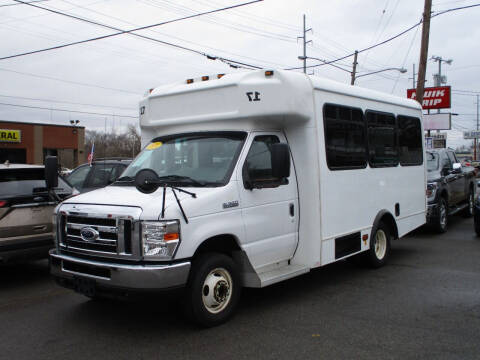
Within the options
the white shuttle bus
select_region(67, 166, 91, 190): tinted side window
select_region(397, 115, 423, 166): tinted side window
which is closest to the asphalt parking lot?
the white shuttle bus

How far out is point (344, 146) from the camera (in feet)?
22.1

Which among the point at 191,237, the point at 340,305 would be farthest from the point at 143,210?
the point at 340,305

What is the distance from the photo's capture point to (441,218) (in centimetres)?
1123

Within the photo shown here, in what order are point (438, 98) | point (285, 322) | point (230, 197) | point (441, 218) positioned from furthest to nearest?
point (438, 98) → point (441, 218) → point (285, 322) → point (230, 197)

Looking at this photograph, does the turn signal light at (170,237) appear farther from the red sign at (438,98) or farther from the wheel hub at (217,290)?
the red sign at (438,98)

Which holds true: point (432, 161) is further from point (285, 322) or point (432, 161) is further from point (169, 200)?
point (169, 200)

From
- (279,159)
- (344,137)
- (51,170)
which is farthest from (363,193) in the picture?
(51,170)

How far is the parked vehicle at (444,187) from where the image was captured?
1105cm

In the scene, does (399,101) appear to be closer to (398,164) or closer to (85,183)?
(398,164)

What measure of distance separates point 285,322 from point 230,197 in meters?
1.51

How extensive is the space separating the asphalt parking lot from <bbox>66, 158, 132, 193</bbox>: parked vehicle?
11.6 feet

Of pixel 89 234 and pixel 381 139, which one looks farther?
pixel 381 139

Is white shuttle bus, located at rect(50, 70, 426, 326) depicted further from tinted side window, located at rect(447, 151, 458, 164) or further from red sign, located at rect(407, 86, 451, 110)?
red sign, located at rect(407, 86, 451, 110)

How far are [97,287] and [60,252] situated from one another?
837 mm
